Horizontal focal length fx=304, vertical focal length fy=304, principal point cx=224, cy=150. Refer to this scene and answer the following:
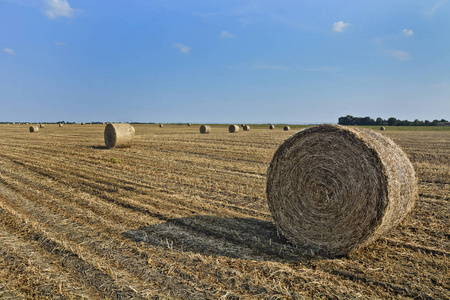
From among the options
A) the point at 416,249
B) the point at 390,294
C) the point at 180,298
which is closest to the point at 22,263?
the point at 180,298

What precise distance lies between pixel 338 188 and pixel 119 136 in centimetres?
1569

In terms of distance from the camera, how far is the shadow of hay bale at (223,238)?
16.3ft

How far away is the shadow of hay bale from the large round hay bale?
1.26 ft

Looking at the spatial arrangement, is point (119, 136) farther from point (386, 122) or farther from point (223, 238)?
point (386, 122)

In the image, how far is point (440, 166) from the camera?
42.0 feet

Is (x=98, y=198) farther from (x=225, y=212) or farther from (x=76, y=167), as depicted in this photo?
(x=76, y=167)

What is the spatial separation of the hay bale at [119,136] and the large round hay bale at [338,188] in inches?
572

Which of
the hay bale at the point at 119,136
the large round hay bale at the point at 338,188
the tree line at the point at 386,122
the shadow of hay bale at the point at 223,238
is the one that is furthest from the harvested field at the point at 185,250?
the tree line at the point at 386,122

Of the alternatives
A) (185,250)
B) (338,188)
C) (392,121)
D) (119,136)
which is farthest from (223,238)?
(392,121)

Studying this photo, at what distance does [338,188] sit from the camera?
512 cm

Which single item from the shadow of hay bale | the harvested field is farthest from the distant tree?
the shadow of hay bale

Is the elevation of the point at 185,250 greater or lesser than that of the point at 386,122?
lesser

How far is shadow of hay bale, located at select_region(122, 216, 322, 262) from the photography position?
4980 millimetres

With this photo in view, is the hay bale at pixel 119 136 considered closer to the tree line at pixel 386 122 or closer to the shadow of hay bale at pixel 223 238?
the shadow of hay bale at pixel 223 238
